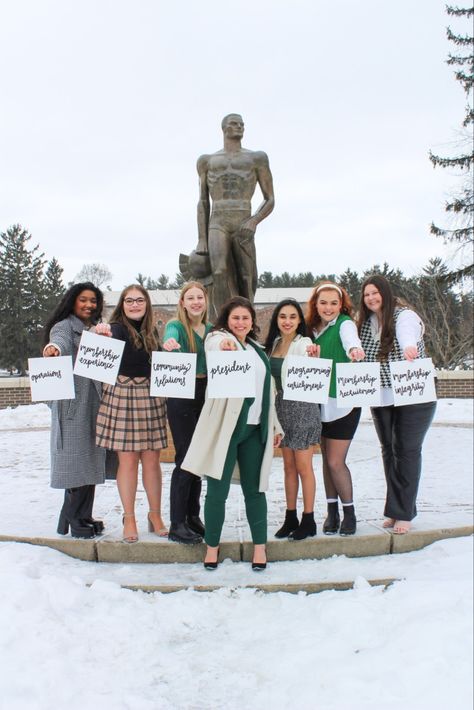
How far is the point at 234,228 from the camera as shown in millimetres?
7020

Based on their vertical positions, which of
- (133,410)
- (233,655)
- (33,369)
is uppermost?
(33,369)

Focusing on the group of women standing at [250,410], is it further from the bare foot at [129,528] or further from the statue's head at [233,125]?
the statue's head at [233,125]

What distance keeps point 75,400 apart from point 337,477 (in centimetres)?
186

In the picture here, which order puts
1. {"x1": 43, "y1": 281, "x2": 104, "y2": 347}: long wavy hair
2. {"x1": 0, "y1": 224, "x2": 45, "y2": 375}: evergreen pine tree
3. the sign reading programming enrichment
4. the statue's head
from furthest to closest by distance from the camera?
{"x1": 0, "y1": 224, "x2": 45, "y2": 375}: evergreen pine tree < the statue's head < {"x1": 43, "y1": 281, "x2": 104, "y2": 347}: long wavy hair < the sign reading programming enrichment

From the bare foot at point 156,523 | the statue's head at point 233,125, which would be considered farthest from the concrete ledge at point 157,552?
the statue's head at point 233,125

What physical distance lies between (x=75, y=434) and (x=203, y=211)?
13.7 feet

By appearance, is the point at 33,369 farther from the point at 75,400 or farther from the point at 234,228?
the point at 234,228

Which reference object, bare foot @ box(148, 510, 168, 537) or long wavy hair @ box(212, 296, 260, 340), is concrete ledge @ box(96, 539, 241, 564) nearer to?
bare foot @ box(148, 510, 168, 537)

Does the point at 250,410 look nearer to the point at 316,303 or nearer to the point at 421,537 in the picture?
the point at 316,303

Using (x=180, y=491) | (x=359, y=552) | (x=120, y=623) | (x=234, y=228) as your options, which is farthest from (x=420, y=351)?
(x=234, y=228)

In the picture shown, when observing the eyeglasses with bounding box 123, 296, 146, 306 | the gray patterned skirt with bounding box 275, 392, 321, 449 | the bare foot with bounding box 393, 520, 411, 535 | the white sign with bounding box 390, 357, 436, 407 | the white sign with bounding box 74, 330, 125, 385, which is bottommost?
the bare foot with bounding box 393, 520, 411, 535

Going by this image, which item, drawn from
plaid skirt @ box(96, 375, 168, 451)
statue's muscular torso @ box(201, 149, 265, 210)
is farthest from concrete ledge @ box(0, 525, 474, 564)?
statue's muscular torso @ box(201, 149, 265, 210)

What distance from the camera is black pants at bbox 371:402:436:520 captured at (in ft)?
12.6

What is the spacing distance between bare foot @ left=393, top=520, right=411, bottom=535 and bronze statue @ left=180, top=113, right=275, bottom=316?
12.8 feet
